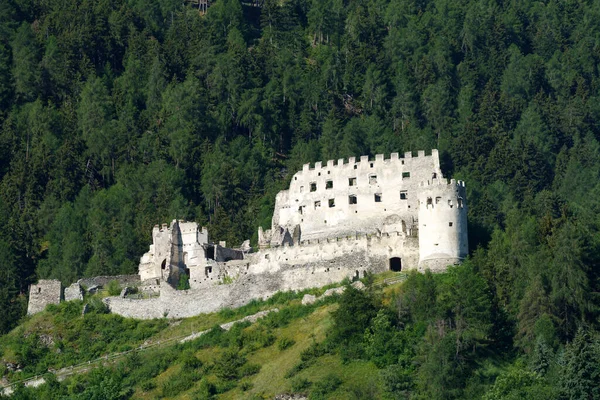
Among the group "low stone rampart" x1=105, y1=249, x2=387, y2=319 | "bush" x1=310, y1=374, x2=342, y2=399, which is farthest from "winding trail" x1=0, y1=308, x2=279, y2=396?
"bush" x1=310, y1=374, x2=342, y2=399

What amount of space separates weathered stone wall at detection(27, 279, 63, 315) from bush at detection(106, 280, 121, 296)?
103 inches

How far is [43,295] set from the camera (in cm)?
8212

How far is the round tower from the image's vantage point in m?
73.2

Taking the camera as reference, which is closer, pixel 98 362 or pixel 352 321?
pixel 352 321

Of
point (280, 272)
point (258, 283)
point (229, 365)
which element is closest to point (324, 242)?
point (280, 272)

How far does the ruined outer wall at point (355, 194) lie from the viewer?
8006cm

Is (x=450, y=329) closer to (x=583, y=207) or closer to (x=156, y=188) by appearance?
(x=583, y=207)

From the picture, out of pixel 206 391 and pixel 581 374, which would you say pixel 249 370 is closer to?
pixel 206 391

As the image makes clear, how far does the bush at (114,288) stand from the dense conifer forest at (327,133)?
579 centimetres

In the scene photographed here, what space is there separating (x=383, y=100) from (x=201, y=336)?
49.8 metres

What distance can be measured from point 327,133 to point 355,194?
2980cm

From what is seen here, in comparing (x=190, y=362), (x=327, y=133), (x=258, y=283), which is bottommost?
(x=190, y=362)

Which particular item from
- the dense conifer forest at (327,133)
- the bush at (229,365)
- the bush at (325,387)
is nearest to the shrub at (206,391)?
the bush at (229,365)

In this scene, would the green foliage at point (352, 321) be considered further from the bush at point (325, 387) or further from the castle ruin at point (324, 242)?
the castle ruin at point (324, 242)
